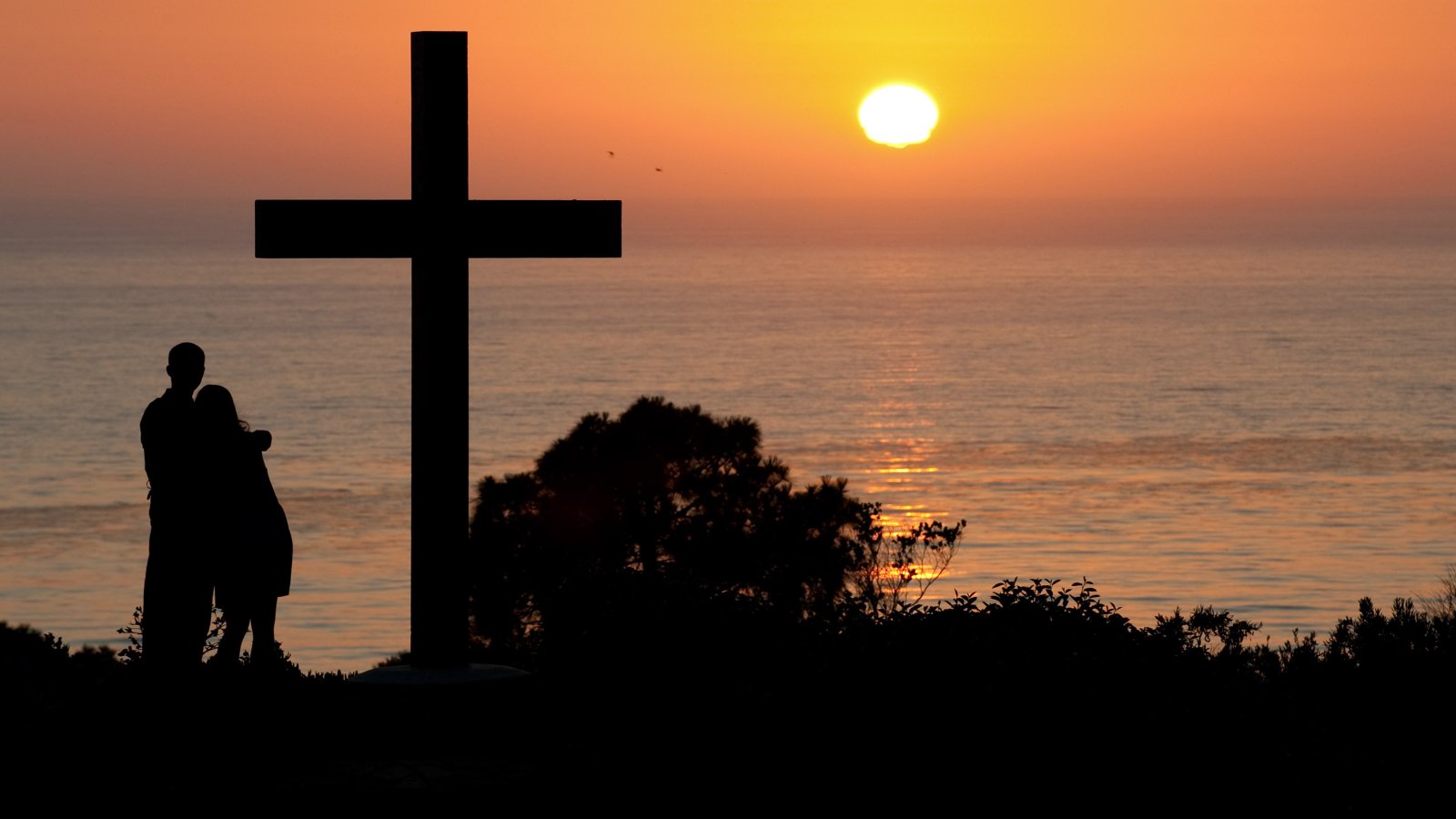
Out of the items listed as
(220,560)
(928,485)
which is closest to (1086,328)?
(928,485)

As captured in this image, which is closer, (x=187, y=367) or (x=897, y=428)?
(x=187, y=367)

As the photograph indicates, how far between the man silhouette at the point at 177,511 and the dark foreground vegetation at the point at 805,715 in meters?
0.44

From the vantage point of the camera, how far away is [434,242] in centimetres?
880

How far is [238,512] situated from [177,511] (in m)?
0.27

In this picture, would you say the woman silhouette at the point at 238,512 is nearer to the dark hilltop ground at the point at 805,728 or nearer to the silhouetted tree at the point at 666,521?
the dark hilltop ground at the point at 805,728

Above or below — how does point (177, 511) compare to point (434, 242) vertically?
below

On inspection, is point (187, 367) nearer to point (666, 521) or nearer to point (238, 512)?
point (238, 512)

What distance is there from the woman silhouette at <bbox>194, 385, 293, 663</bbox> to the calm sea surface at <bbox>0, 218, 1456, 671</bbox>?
34.8 metres

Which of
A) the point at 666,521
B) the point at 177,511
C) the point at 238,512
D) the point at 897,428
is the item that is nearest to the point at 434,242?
the point at 238,512

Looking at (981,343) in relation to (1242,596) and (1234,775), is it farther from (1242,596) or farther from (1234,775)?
(1234,775)

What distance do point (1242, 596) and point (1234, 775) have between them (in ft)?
149

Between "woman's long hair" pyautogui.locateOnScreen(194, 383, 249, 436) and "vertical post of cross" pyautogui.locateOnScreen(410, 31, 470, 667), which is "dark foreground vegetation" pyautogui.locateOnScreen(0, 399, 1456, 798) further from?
"woman's long hair" pyautogui.locateOnScreen(194, 383, 249, 436)

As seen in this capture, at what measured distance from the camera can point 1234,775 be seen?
26.7ft

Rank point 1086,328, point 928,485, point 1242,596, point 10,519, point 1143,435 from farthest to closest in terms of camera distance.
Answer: point 1086,328, point 1143,435, point 928,485, point 10,519, point 1242,596
